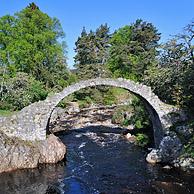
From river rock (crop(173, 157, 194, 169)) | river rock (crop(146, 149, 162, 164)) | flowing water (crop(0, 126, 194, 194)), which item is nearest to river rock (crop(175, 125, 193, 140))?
river rock (crop(173, 157, 194, 169))

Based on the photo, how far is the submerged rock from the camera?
23.7 metres

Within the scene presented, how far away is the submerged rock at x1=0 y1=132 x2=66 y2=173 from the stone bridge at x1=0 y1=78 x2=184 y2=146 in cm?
77

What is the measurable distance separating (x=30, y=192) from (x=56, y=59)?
3893cm

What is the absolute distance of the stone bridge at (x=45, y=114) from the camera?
1019 inches

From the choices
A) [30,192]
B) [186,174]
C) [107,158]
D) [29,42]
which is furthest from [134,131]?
[29,42]

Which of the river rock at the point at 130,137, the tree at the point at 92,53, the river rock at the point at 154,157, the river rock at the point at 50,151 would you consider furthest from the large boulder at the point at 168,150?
the tree at the point at 92,53

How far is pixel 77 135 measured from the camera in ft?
121

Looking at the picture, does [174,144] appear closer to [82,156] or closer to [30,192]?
[82,156]

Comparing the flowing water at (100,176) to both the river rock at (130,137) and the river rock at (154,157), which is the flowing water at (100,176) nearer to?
the river rock at (154,157)

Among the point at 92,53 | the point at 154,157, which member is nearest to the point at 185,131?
the point at 154,157

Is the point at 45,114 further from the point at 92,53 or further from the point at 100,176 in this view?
the point at 92,53

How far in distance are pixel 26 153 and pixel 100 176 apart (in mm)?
5640

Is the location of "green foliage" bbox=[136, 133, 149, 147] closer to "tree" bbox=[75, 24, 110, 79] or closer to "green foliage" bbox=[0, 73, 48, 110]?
"green foliage" bbox=[0, 73, 48, 110]

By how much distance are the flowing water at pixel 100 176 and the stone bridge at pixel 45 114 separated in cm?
297
